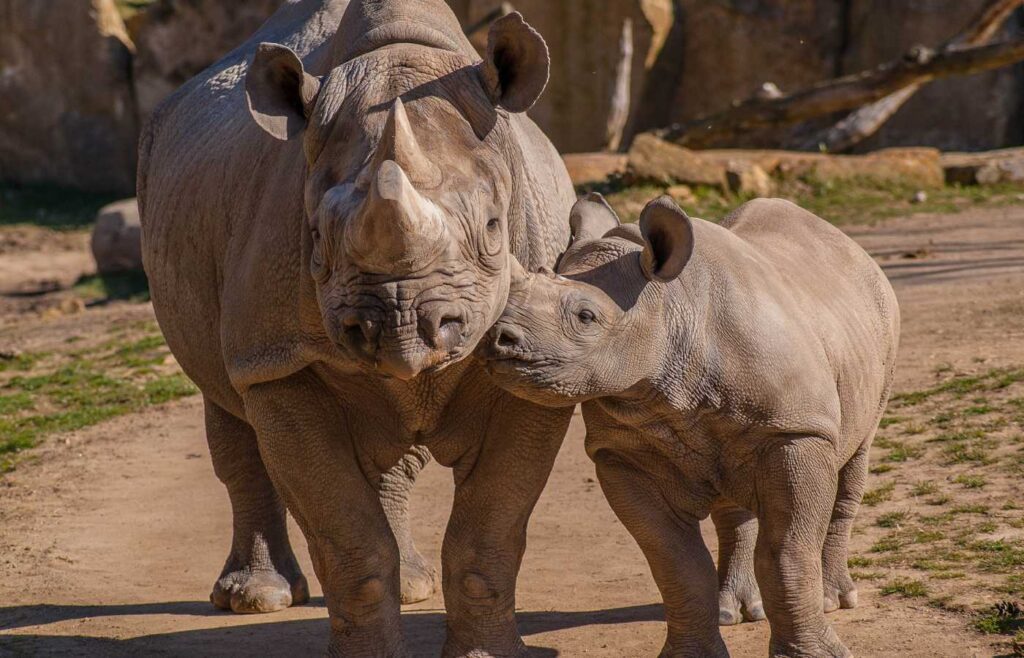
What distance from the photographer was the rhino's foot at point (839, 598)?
5672 millimetres

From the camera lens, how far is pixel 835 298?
5469 millimetres

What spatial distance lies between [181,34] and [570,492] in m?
13.8

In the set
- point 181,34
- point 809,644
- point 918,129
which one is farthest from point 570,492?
point 181,34

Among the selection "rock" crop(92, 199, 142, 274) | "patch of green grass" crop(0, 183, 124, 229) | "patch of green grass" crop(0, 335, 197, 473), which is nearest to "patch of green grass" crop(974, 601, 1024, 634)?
"patch of green grass" crop(0, 335, 197, 473)

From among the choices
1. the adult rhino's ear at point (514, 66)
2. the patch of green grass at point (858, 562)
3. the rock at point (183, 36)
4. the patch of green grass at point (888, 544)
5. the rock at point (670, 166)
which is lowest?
the rock at point (183, 36)

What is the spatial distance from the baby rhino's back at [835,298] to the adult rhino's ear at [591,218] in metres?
0.48

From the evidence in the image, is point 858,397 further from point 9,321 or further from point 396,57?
point 9,321

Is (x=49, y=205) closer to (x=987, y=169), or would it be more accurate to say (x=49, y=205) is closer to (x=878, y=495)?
(x=987, y=169)

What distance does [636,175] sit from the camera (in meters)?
14.7

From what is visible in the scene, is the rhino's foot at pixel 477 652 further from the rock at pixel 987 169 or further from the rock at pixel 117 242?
the rock at pixel 987 169

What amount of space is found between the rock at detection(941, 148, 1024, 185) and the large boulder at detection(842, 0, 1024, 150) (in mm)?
3308

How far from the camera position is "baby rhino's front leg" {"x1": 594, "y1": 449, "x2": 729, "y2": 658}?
504 cm

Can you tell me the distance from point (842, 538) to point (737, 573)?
1.28 ft

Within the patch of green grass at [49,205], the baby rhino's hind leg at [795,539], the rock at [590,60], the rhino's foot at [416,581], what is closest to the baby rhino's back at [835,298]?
the baby rhino's hind leg at [795,539]
